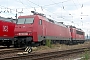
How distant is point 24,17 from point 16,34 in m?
1.97

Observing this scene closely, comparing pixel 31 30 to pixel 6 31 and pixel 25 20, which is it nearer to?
pixel 25 20

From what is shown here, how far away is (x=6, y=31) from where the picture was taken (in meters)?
22.6

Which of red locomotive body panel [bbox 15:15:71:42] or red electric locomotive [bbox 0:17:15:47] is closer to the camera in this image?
red locomotive body panel [bbox 15:15:71:42]

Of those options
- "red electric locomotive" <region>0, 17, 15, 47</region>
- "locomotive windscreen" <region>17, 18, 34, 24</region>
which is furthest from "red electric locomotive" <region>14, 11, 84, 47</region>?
"red electric locomotive" <region>0, 17, 15, 47</region>

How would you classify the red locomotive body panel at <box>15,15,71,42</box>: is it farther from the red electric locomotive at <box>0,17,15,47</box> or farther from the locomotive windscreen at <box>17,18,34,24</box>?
the red electric locomotive at <box>0,17,15,47</box>

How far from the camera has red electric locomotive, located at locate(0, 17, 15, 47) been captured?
2180 cm

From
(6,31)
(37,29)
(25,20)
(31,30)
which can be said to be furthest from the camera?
(6,31)

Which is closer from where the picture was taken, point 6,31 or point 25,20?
point 25,20

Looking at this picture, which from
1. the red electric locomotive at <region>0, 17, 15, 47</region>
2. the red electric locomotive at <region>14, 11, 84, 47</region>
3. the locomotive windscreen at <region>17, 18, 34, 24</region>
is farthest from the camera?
the red electric locomotive at <region>0, 17, 15, 47</region>

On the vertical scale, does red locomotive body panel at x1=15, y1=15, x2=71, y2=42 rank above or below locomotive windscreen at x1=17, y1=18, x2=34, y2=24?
below

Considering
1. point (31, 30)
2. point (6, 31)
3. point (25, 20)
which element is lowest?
point (31, 30)

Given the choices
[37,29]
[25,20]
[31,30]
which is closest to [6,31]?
[25,20]

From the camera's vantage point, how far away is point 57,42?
2648 centimetres

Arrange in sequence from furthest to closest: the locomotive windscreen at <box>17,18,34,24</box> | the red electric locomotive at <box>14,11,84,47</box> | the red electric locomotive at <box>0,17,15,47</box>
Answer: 1. the red electric locomotive at <box>0,17,15,47</box>
2. the locomotive windscreen at <box>17,18,34,24</box>
3. the red electric locomotive at <box>14,11,84,47</box>
